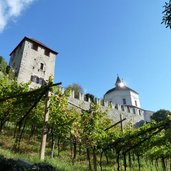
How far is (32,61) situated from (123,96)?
23258 millimetres

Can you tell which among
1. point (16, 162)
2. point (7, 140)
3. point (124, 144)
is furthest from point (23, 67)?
point (16, 162)

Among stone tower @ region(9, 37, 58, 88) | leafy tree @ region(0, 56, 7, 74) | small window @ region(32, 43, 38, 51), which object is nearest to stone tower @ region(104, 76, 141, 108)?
stone tower @ region(9, 37, 58, 88)

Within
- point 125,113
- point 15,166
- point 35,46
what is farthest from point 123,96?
point 15,166

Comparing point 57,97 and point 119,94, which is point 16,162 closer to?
point 57,97

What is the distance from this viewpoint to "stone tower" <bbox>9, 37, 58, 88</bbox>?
31872mm

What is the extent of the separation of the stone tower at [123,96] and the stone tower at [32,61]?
1800 cm

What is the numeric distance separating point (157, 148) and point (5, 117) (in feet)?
28.7

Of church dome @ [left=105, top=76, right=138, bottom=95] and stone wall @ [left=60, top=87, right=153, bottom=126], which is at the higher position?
church dome @ [left=105, top=76, right=138, bottom=95]

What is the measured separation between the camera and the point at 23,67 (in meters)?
32.0

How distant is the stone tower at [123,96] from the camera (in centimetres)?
4894

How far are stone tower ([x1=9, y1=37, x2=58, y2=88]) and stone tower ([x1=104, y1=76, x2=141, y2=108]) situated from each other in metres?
18.0

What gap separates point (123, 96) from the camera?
49469 millimetres

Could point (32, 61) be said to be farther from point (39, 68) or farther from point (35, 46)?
point (35, 46)

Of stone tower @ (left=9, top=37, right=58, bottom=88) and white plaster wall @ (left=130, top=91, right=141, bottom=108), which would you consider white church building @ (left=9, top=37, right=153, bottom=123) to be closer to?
stone tower @ (left=9, top=37, right=58, bottom=88)
